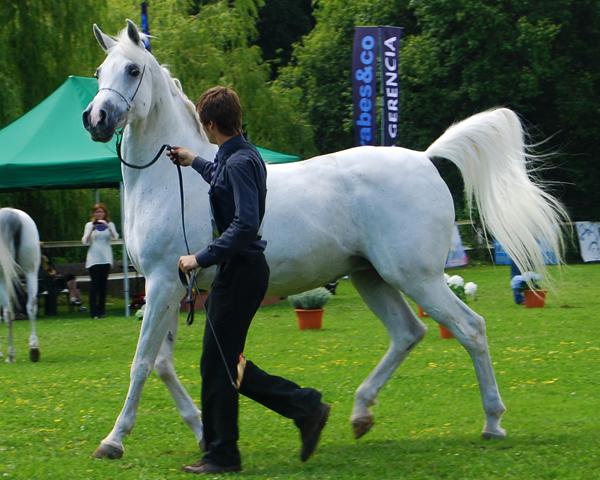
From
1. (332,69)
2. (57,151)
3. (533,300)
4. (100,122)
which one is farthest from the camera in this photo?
(332,69)

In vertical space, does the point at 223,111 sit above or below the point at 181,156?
above

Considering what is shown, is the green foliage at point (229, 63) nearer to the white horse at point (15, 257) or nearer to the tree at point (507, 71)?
the tree at point (507, 71)

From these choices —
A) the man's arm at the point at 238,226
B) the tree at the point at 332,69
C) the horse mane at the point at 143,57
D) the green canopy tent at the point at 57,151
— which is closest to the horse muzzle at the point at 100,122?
the horse mane at the point at 143,57

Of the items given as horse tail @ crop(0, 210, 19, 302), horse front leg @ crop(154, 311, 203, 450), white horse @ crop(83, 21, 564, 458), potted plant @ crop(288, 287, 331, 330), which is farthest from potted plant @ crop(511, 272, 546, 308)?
horse front leg @ crop(154, 311, 203, 450)

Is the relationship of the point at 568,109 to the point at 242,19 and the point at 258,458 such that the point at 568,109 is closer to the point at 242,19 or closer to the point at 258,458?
the point at 242,19

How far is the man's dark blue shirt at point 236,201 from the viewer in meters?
5.68

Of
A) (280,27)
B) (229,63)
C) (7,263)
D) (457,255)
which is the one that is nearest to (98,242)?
(7,263)

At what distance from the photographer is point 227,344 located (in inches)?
236

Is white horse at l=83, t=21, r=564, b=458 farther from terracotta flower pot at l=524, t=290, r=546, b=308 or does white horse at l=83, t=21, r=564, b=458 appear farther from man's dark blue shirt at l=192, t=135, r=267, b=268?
terracotta flower pot at l=524, t=290, r=546, b=308

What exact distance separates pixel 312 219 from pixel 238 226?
113 centimetres

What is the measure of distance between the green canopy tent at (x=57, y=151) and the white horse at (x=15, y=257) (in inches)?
117

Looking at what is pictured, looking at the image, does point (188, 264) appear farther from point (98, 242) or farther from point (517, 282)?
point (98, 242)

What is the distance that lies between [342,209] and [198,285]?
1.05 m

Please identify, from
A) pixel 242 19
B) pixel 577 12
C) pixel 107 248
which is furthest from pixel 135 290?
pixel 577 12
